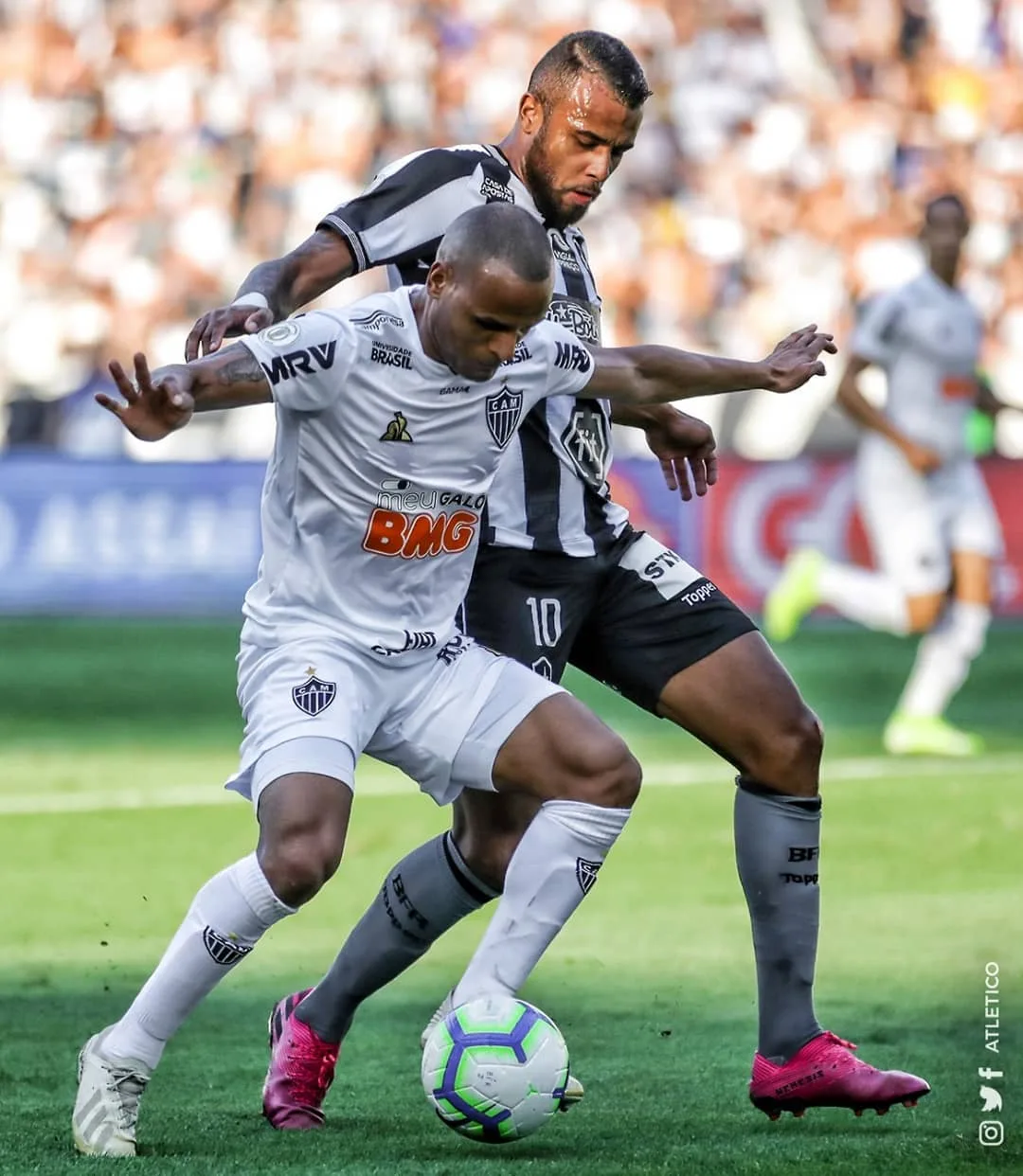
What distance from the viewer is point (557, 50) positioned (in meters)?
5.06

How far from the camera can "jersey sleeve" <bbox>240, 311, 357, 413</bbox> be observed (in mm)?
4324

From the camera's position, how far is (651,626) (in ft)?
16.5

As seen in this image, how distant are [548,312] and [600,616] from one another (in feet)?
2.42

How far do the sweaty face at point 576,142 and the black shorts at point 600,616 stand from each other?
0.86 metres

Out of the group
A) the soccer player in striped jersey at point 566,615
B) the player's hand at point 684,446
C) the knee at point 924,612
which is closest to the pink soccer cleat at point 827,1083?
the soccer player in striped jersey at point 566,615

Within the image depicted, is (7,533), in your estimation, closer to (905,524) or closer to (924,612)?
(905,524)

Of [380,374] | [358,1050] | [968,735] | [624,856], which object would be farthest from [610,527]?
[968,735]

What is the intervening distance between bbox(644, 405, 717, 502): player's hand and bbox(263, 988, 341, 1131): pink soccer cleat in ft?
5.24

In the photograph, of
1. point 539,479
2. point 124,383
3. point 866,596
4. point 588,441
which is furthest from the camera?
point 866,596

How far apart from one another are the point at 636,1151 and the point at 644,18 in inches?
582

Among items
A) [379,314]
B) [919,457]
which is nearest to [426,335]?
[379,314]

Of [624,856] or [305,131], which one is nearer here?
[624,856]

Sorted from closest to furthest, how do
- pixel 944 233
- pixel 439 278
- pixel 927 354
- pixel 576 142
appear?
pixel 439 278
pixel 576 142
pixel 944 233
pixel 927 354

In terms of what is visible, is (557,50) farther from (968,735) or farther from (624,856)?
(968,735)
